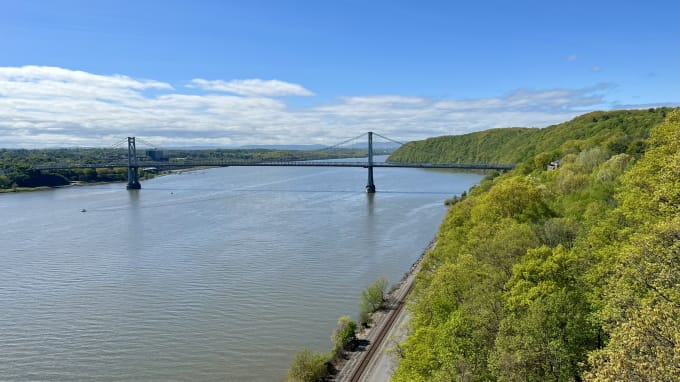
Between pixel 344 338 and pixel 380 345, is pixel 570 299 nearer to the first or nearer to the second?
pixel 380 345

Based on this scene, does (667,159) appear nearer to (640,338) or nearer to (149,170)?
(640,338)

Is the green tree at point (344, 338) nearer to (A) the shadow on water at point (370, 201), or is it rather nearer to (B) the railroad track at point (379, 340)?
(B) the railroad track at point (379, 340)

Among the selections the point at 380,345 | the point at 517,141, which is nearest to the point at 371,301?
the point at 380,345

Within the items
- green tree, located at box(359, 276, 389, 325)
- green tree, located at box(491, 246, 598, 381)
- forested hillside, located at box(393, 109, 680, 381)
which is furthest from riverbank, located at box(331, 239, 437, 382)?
green tree, located at box(491, 246, 598, 381)

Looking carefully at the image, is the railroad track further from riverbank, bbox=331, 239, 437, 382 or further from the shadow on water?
the shadow on water

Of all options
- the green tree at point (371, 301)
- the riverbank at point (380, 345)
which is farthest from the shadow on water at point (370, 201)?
the riverbank at point (380, 345)

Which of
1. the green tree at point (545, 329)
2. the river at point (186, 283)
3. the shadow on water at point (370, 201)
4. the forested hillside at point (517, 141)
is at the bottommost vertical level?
the river at point (186, 283)
